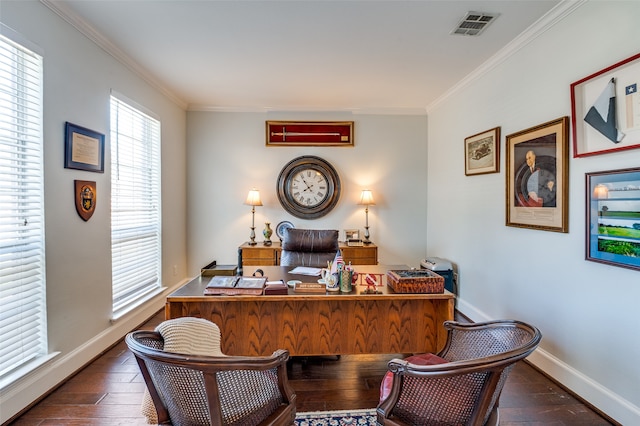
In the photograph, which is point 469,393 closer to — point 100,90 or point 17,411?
point 17,411

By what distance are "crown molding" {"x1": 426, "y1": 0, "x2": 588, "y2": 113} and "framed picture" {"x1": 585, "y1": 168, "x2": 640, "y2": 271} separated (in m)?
1.15

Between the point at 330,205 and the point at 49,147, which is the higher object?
the point at 49,147

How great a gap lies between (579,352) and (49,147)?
379 cm

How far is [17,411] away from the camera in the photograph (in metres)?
1.83

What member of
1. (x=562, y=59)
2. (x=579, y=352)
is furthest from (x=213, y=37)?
(x=579, y=352)

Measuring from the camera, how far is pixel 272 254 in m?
3.95

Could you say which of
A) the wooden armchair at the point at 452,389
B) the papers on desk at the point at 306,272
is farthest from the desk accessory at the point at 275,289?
the wooden armchair at the point at 452,389

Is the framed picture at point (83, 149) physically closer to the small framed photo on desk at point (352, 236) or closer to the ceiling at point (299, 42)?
the ceiling at point (299, 42)

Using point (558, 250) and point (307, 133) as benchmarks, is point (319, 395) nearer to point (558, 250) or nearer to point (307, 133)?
point (558, 250)

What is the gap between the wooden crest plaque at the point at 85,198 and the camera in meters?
2.34

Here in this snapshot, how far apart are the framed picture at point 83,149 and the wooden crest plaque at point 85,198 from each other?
12 cm

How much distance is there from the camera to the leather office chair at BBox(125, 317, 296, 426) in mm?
1024

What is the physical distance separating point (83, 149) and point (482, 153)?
3.54m

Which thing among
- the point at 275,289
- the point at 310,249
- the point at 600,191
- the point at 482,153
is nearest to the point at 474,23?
the point at 482,153
